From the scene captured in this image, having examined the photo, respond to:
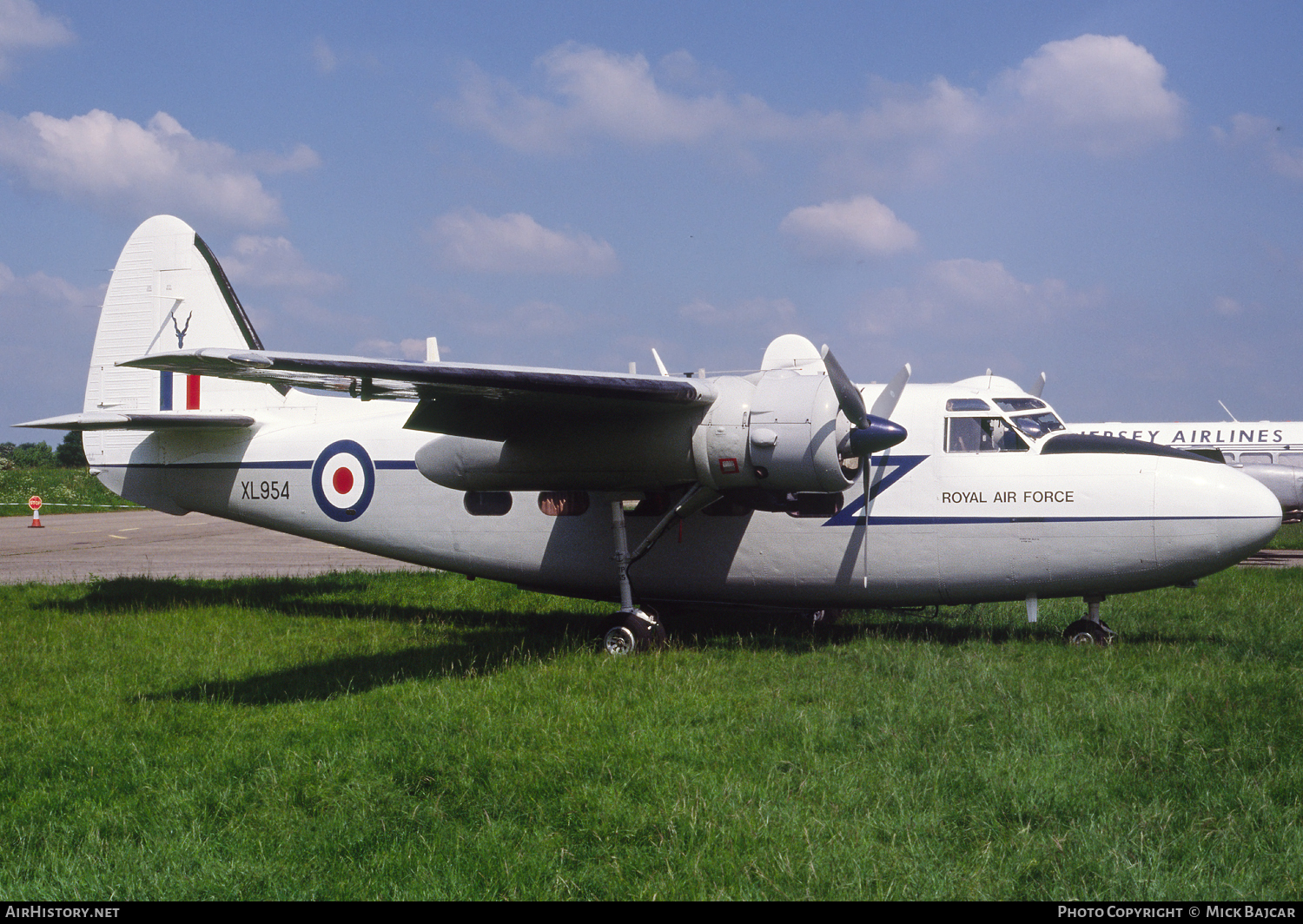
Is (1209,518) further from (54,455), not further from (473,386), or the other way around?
(54,455)

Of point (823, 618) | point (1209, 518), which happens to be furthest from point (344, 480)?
point (1209, 518)

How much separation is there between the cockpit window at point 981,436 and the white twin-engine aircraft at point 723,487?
1.0 inches

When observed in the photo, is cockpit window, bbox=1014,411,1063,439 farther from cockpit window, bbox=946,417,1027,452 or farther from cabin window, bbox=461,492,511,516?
cabin window, bbox=461,492,511,516

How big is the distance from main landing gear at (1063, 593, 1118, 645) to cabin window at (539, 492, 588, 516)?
5.08 m

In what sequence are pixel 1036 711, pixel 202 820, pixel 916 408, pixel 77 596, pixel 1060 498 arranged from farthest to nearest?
1. pixel 77 596
2. pixel 916 408
3. pixel 1060 498
4. pixel 1036 711
5. pixel 202 820

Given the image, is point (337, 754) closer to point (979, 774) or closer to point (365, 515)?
point (979, 774)

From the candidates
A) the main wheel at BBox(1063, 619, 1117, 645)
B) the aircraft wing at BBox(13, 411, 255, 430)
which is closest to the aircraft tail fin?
the aircraft wing at BBox(13, 411, 255, 430)

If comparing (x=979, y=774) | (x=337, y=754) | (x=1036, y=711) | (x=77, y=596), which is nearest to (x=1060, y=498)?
(x=1036, y=711)

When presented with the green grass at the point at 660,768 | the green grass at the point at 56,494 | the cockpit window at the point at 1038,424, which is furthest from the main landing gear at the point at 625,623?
the green grass at the point at 56,494

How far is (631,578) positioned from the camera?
33.0 feet

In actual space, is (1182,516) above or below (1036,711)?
above

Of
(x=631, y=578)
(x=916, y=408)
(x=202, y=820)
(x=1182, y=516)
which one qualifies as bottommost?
(x=202, y=820)
